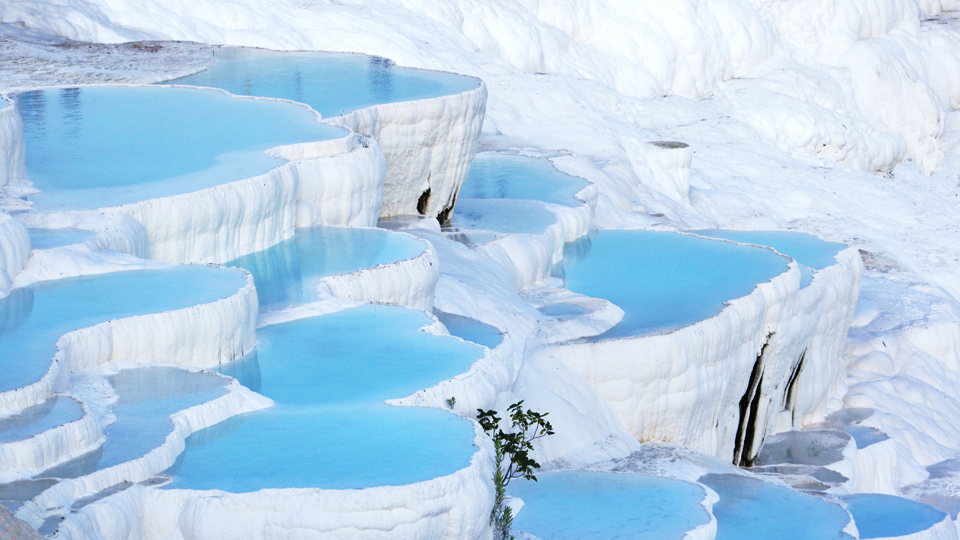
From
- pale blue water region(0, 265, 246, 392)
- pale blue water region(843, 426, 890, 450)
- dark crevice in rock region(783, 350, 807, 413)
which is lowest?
pale blue water region(843, 426, 890, 450)

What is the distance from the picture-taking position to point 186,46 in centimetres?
1466

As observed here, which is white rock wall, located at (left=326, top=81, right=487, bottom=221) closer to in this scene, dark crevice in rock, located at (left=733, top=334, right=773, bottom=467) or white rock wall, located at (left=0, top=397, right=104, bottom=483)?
dark crevice in rock, located at (left=733, top=334, right=773, bottom=467)

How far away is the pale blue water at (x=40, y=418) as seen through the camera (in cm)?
483

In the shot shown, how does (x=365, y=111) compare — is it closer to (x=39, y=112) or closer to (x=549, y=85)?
(x=39, y=112)

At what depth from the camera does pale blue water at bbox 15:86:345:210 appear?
8.27 metres

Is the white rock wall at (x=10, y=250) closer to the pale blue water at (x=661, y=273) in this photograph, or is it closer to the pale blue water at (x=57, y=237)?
the pale blue water at (x=57, y=237)

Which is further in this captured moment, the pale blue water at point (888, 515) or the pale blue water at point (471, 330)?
the pale blue water at point (888, 515)

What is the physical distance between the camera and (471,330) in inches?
329

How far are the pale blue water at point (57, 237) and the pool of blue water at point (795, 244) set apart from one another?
25.6ft

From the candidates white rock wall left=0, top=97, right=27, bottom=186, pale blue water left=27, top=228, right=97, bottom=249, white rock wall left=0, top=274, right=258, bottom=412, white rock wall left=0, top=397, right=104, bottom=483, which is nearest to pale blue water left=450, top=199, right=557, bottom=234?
white rock wall left=0, top=97, right=27, bottom=186

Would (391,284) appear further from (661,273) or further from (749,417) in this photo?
(749,417)

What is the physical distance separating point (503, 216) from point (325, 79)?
266cm

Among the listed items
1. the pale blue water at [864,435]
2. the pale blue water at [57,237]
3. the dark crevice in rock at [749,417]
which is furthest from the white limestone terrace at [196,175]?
the pale blue water at [864,435]

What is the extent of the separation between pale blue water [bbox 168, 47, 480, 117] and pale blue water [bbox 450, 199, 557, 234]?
52.8 inches
